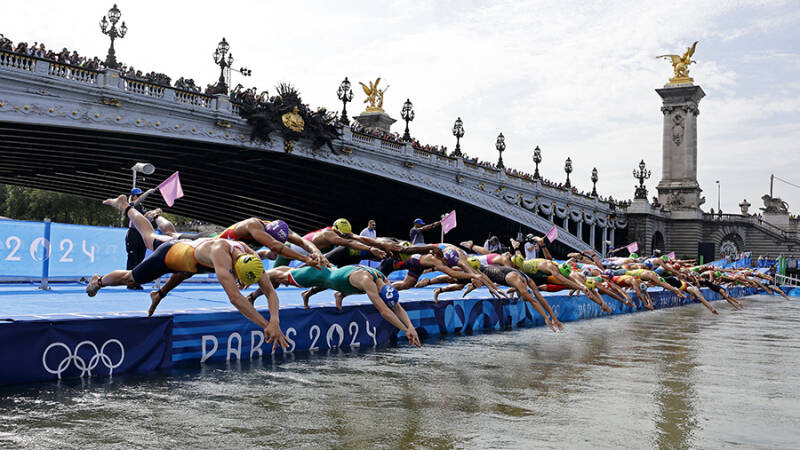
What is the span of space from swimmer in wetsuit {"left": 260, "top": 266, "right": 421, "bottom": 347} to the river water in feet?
2.70

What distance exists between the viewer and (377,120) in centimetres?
8419

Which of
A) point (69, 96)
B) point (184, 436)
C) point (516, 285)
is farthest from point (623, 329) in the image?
point (69, 96)

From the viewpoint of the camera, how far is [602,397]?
32.1 feet

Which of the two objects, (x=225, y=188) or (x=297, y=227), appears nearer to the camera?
(x=225, y=188)

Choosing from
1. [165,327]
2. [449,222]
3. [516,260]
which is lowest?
[165,327]

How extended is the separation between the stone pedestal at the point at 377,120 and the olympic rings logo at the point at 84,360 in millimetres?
73924

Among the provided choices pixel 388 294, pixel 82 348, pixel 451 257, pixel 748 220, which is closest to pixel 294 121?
pixel 451 257

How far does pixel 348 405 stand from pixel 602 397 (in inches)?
140

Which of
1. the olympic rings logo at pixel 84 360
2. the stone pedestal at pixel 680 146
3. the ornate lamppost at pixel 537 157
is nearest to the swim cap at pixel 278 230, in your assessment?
the olympic rings logo at pixel 84 360

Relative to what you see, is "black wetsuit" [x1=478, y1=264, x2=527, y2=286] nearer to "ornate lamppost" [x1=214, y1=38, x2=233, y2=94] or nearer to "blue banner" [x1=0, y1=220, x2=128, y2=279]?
"blue banner" [x1=0, y1=220, x2=128, y2=279]

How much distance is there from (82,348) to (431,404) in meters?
5.13

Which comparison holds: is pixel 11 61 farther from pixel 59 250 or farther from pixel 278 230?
pixel 278 230

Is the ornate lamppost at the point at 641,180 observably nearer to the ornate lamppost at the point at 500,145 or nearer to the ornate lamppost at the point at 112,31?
the ornate lamppost at the point at 500,145

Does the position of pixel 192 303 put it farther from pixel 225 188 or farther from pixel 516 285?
pixel 225 188
